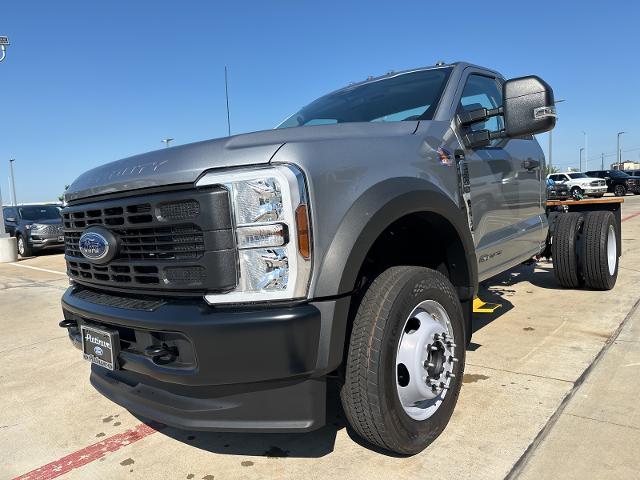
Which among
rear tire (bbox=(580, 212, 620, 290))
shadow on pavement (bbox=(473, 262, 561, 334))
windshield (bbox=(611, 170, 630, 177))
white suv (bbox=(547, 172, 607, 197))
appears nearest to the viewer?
shadow on pavement (bbox=(473, 262, 561, 334))

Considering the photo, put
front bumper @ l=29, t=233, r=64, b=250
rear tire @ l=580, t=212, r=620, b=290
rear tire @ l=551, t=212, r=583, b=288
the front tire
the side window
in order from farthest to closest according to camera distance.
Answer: the front tire
front bumper @ l=29, t=233, r=64, b=250
rear tire @ l=551, t=212, r=583, b=288
rear tire @ l=580, t=212, r=620, b=290
the side window

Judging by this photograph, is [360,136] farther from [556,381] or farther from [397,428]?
[556,381]

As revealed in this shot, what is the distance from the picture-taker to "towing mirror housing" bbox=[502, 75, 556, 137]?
2.64 meters

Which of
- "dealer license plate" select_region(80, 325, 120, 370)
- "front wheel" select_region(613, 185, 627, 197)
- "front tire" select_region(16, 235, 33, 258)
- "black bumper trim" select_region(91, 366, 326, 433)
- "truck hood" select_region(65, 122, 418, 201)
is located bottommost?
"front wheel" select_region(613, 185, 627, 197)

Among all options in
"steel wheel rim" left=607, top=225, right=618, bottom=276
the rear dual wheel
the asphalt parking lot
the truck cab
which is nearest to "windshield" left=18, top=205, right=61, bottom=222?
the asphalt parking lot

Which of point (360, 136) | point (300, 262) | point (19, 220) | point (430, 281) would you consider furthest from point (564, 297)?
point (19, 220)

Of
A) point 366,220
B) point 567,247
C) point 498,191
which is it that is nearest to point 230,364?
point 366,220

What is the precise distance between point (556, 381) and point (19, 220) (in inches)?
621

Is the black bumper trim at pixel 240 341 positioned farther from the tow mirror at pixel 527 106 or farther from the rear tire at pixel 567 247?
the rear tire at pixel 567 247

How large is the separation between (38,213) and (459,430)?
15.9 metres

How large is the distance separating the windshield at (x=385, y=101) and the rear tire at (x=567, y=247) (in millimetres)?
2739

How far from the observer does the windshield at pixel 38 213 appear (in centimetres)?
1495

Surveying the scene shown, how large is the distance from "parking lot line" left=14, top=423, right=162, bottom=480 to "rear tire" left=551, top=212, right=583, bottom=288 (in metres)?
4.32

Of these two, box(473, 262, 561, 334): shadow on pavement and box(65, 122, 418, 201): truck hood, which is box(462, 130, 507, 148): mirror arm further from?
box(473, 262, 561, 334): shadow on pavement
